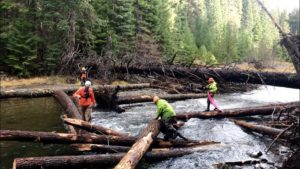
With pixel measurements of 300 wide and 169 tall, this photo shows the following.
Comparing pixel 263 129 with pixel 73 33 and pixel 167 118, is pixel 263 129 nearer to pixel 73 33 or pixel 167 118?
pixel 167 118

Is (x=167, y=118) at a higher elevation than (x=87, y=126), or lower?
higher

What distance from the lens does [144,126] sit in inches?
579

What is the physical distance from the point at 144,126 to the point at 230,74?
29.4ft

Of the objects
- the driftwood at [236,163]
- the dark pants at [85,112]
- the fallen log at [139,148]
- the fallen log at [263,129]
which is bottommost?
the driftwood at [236,163]

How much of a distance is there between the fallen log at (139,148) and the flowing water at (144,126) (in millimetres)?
678

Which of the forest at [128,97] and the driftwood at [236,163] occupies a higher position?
the forest at [128,97]

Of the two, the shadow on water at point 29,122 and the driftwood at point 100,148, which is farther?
the shadow on water at point 29,122

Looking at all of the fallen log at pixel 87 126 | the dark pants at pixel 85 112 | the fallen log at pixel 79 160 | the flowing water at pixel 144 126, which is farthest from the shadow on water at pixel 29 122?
the fallen log at pixel 79 160

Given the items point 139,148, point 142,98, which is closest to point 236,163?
point 139,148

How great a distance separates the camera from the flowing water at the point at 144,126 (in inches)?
420

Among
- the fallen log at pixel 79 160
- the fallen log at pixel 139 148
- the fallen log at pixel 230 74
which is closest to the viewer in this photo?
the fallen log at pixel 139 148

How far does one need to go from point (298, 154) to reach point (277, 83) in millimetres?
12018

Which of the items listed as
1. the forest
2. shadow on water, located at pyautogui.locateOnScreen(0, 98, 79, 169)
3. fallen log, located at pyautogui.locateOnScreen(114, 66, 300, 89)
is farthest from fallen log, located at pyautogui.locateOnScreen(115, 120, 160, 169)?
fallen log, located at pyautogui.locateOnScreen(114, 66, 300, 89)

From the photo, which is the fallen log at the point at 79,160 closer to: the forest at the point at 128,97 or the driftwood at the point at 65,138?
the forest at the point at 128,97
